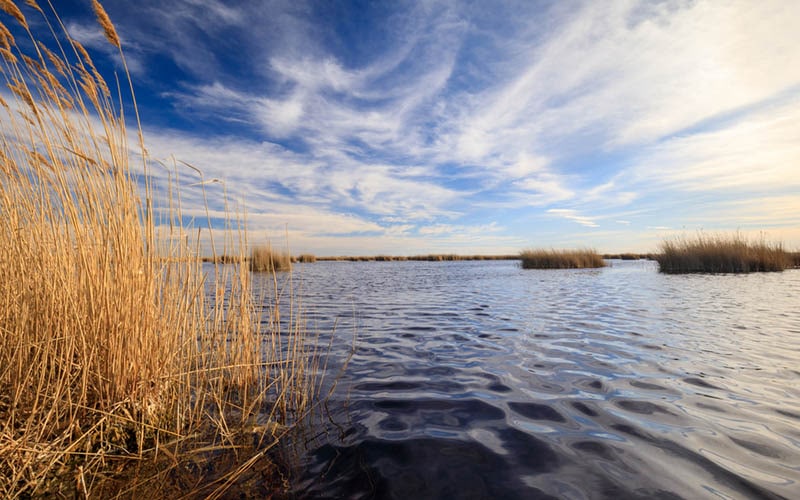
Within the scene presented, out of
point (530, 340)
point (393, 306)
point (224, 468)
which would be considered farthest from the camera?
point (393, 306)

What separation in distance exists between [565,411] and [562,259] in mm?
21258

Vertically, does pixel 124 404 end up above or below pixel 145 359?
below

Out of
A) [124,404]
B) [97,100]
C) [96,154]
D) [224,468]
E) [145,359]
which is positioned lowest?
[224,468]

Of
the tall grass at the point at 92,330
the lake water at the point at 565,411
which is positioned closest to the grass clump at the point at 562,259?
the lake water at the point at 565,411

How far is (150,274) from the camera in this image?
2334 millimetres

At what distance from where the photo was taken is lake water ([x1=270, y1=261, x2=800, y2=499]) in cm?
193

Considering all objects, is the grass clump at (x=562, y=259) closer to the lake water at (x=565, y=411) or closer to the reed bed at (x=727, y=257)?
the reed bed at (x=727, y=257)

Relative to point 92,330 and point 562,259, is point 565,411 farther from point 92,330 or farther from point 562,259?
point 562,259

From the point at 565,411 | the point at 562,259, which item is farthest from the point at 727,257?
the point at 565,411

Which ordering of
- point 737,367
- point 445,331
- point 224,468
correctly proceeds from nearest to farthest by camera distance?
point 224,468, point 737,367, point 445,331

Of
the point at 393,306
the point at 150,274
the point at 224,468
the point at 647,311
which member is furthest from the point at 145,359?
the point at 647,311

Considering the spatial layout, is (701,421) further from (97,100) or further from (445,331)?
(97,100)

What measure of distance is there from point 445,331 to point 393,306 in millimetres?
2586

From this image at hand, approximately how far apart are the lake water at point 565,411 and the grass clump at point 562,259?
53.8 feet
